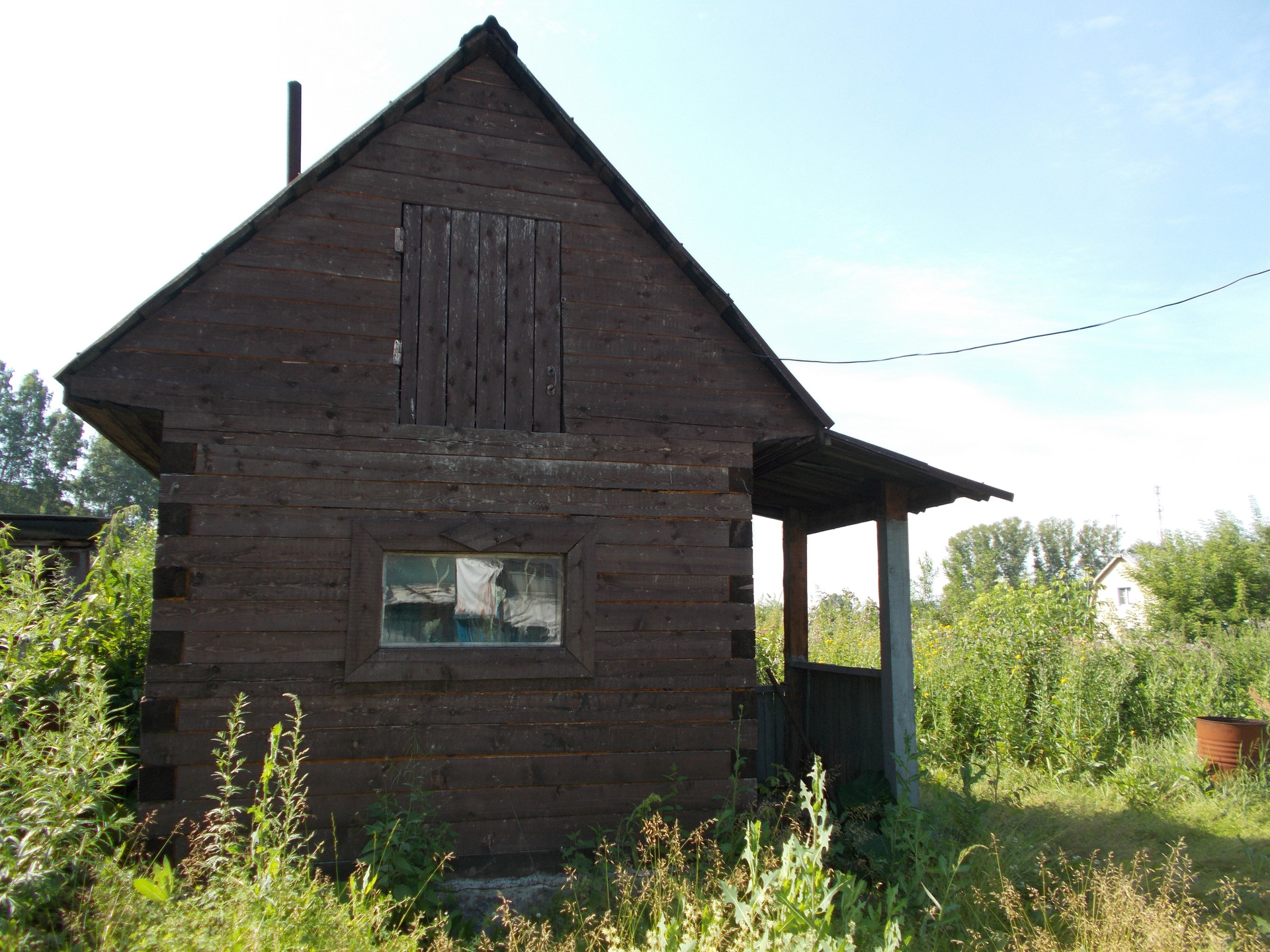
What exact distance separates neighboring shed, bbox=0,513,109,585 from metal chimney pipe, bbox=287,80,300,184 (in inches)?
206

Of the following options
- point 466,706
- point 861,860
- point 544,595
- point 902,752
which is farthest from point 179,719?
point 902,752

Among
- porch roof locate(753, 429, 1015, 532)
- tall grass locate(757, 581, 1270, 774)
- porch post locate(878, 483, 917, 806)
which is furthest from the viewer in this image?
tall grass locate(757, 581, 1270, 774)

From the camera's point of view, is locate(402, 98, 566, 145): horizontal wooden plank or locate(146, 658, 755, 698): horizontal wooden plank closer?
locate(146, 658, 755, 698): horizontal wooden plank

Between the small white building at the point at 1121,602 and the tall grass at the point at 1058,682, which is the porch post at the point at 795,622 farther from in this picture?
the small white building at the point at 1121,602

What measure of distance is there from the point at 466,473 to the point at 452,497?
0.21 meters

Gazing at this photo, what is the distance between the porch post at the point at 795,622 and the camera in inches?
364

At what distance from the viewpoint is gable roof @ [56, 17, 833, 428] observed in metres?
6.22

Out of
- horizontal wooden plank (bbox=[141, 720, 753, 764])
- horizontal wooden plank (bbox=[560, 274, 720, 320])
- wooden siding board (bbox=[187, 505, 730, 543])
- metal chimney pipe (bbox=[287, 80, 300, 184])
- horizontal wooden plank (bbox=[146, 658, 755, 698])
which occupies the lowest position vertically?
horizontal wooden plank (bbox=[141, 720, 753, 764])

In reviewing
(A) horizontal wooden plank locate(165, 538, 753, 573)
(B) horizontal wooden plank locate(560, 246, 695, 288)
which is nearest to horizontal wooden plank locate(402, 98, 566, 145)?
(B) horizontal wooden plank locate(560, 246, 695, 288)

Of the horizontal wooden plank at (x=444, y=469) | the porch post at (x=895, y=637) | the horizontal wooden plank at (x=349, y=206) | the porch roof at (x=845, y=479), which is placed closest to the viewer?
the horizontal wooden plank at (x=444, y=469)

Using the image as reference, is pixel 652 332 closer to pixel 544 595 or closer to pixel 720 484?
pixel 720 484

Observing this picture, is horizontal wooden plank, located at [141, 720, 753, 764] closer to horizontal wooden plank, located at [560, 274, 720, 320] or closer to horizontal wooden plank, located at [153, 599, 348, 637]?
horizontal wooden plank, located at [153, 599, 348, 637]

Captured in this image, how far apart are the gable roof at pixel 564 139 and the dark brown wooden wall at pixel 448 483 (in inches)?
3.5

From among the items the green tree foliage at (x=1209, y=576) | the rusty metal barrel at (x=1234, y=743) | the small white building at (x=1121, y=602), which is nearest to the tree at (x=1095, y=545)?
the small white building at (x=1121, y=602)
